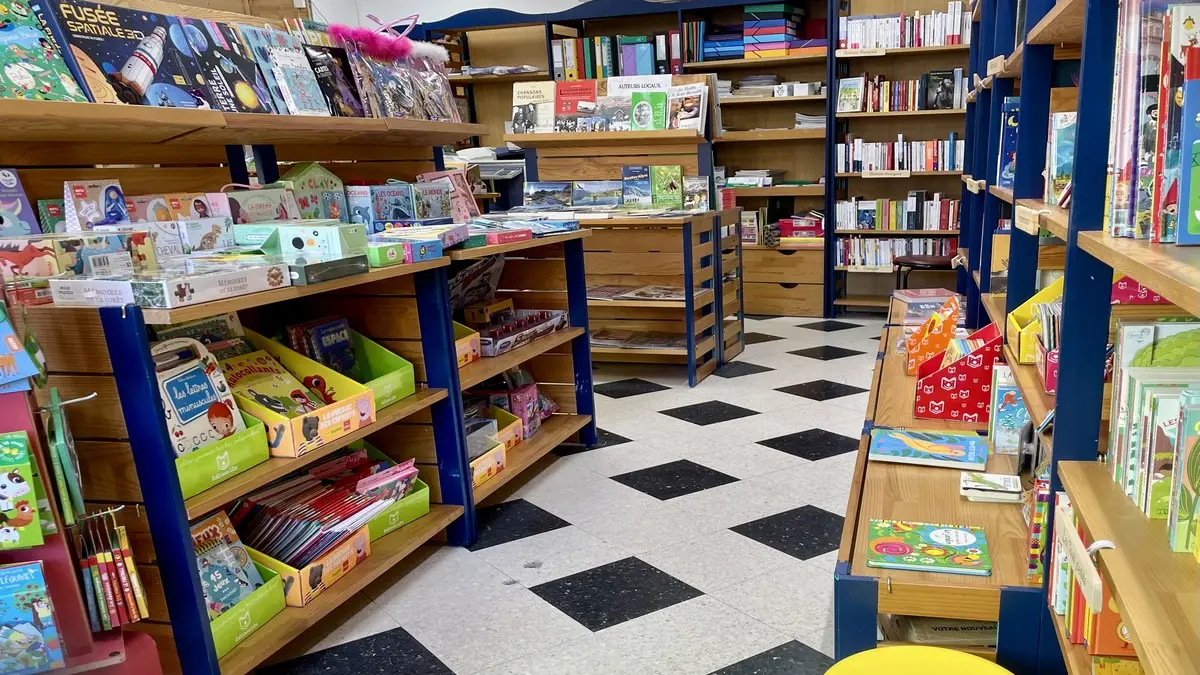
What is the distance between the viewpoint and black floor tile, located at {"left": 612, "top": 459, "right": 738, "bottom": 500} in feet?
8.99

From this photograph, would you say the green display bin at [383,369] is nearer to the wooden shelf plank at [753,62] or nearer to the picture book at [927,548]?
the picture book at [927,548]

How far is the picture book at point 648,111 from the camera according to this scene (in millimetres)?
4043

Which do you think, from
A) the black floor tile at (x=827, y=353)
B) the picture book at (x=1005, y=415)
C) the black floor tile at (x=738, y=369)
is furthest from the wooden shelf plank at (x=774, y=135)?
the picture book at (x=1005, y=415)

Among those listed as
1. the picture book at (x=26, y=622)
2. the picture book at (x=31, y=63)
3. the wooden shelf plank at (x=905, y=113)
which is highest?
the picture book at (x=31, y=63)

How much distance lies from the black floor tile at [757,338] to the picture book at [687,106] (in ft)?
4.74

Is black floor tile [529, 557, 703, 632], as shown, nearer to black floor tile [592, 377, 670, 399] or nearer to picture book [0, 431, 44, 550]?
picture book [0, 431, 44, 550]

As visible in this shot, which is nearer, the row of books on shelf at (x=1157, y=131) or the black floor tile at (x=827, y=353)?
the row of books on shelf at (x=1157, y=131)

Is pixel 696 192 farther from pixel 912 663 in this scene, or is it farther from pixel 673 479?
pixel 912 663

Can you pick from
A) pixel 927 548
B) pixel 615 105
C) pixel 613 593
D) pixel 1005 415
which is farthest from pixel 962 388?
pixel 615 105

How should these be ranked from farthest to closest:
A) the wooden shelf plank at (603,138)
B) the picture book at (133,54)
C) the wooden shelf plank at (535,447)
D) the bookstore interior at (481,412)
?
the wooden shelf plank at (603,138) < the wooden shelf plank at (535,447) < the picture book at (133,54) < the bookstore interior at (481,412)

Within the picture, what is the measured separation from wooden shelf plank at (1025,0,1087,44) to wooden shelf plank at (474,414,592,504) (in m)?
1.82

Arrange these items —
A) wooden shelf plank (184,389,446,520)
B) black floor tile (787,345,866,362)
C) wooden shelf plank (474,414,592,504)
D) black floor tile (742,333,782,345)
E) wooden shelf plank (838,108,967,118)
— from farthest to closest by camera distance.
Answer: wooden shelf plank (838,108,967,118)
black floor tile (742,333,782,345)
black floor tile (787,345,866,362)
wooden shelf plank (474,414,592,504)
wooden shelf plank (184,389,446,520)

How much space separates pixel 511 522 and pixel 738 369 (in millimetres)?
2048

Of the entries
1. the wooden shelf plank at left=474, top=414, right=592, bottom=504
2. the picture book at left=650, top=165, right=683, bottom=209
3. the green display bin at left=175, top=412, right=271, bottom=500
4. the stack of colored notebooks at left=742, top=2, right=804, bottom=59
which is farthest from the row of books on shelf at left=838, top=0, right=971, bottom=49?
the green display bin at left=175, top=412, right=271, bottom=500
